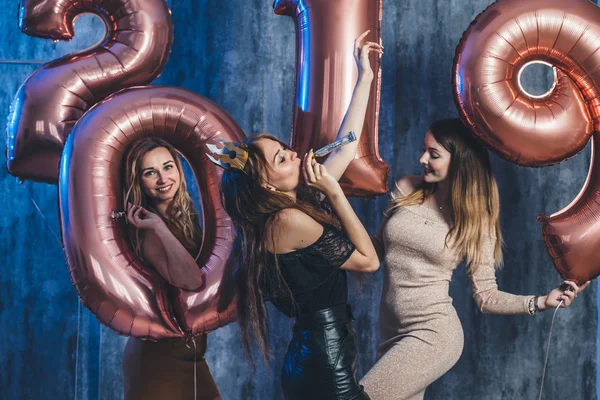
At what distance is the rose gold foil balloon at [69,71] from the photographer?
93.7 inches

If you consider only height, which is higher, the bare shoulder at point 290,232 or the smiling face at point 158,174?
the smiling face at point 158,174

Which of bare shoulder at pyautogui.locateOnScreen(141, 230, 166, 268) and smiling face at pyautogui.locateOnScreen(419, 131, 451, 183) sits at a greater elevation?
smiling face at pyautogui.locateOnScreen(419, 131, 451, 183)

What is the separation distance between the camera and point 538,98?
2381 millimetres

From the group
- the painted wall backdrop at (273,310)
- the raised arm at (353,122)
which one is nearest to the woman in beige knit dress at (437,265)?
the raised arm at (353,122)

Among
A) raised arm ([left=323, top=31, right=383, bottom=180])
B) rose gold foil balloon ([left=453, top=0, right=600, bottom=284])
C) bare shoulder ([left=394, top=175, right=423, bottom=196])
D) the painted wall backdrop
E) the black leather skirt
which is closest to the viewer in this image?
A: the black leather skirt

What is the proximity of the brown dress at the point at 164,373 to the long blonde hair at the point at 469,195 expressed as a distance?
0.92m

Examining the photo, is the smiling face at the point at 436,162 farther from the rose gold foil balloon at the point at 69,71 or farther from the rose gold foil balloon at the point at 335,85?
the rose gold foil balloon at the point at 69,71

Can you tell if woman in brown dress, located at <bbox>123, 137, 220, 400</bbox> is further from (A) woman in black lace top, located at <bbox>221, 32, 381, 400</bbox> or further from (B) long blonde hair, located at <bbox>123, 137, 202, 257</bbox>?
(A) woman in black lace top, located at <bbox>221, 32, 381, 400</bbox>

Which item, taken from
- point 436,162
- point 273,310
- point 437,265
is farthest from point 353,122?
point 273,310

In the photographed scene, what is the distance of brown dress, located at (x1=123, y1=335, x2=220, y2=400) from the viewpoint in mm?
2340

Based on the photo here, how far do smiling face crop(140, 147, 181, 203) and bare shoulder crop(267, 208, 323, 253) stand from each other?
688 mm

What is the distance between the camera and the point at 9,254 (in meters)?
3.27

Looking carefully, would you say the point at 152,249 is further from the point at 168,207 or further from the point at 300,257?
the point at 300,257

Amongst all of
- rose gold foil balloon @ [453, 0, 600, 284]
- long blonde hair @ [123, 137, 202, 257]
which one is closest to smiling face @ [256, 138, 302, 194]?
long blonde hair @ [123, 137, 202, 257]
